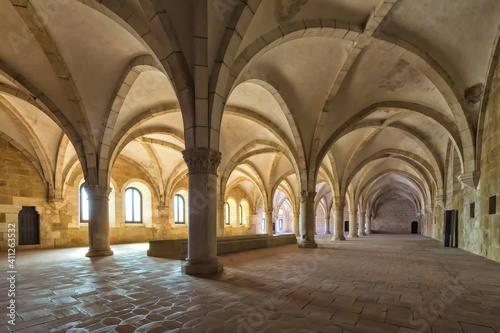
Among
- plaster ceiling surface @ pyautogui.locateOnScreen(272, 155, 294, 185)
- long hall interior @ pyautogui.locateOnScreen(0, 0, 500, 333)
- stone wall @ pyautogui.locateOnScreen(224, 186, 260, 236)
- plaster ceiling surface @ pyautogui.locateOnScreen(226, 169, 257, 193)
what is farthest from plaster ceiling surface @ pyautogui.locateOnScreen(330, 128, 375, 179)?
stone wall @ pyautogui.locateOnScreen(224, 186, 260, 236)

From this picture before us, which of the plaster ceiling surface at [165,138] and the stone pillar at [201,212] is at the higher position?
the plaster ceiling surface at [165,138]

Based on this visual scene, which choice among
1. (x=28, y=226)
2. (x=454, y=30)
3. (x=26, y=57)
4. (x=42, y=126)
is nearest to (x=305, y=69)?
(x=454, y=30)

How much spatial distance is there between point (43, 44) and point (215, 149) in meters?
4.63

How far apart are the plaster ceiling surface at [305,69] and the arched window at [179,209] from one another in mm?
12448

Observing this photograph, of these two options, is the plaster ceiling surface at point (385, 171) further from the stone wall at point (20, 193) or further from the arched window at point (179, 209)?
the stone wall at point (20, 193)

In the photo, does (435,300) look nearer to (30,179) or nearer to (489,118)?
(489,118)

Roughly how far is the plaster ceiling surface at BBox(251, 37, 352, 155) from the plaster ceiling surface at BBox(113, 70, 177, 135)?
9.69 feet

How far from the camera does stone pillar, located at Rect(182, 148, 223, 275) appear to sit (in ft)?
16.2

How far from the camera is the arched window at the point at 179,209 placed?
19.4 meters

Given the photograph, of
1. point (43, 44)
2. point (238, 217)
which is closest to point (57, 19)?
point (43, 44)

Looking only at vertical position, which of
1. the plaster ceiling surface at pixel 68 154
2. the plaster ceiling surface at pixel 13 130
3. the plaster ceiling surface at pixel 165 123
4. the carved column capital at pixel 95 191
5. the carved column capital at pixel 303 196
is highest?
the plaster ceiling surface at pixel 165 123

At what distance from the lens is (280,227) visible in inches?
1468

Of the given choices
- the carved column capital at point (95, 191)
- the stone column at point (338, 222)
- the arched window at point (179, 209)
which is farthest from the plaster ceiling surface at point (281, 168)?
the carved column capital at point (95, 191)

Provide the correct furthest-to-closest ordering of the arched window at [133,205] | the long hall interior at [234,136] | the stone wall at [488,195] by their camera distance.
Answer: the arched window at [133,205], the stone wall at [488,195], the long hall interior at [234,136]
